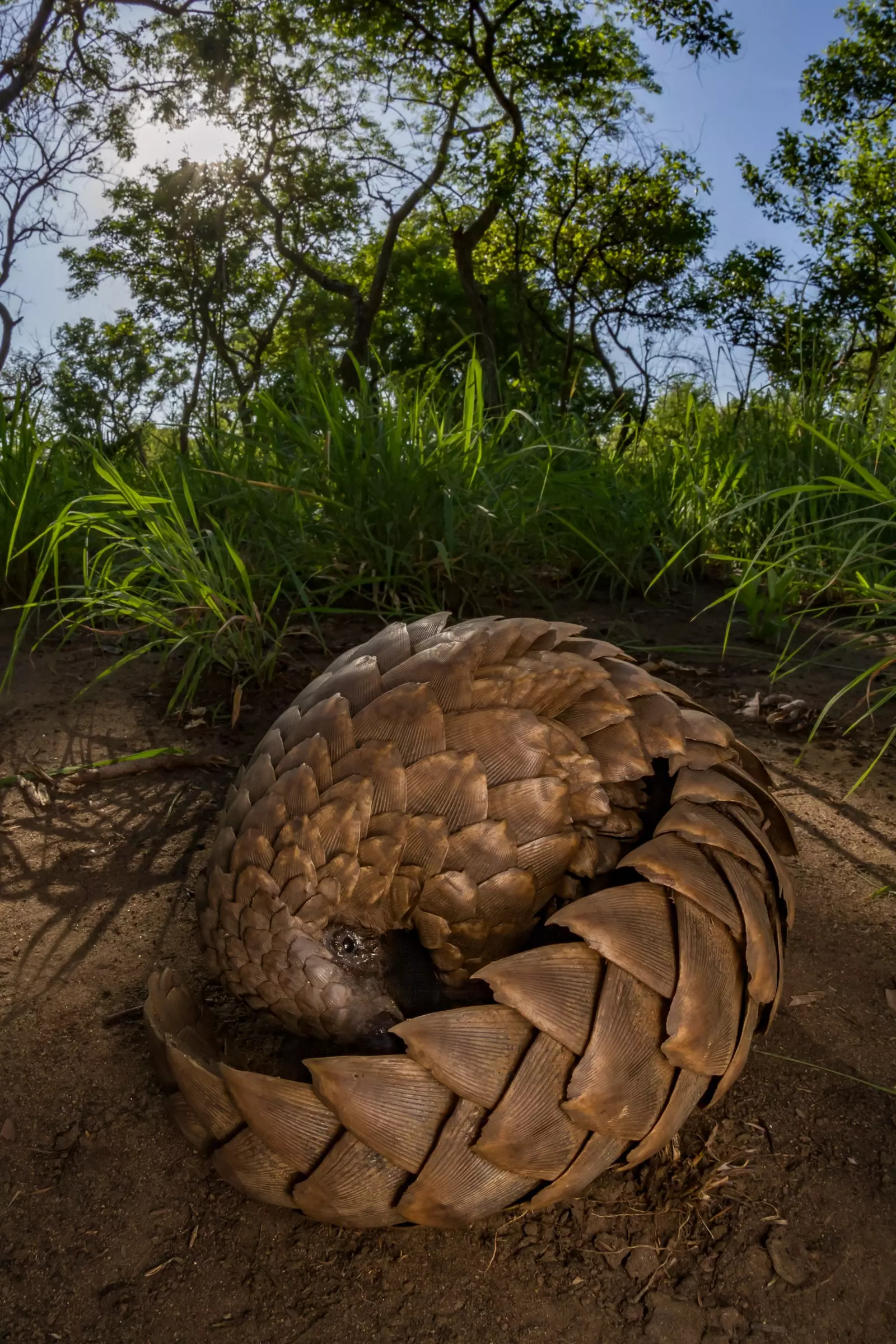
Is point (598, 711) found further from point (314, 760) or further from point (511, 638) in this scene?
point (314, 760)

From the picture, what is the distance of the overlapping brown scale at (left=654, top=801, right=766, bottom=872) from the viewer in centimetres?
107

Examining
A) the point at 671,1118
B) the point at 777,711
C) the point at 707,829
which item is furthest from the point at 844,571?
the point at 671,1118

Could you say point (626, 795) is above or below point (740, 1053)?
above

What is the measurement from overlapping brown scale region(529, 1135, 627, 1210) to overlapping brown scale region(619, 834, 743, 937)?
263mm

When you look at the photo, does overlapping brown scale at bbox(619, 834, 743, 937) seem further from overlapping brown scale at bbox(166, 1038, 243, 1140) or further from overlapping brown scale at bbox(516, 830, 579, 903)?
overlapping brown scale at bbox(166, 1038, 243, 1140)

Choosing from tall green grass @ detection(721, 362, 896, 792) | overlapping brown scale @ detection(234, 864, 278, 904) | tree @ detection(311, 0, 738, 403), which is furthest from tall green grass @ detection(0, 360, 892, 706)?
tree @ detection(311, 0, 738, 403)

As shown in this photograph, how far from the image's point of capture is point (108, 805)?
73.0 inches

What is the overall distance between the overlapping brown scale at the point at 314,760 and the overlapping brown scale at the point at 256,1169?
0.38 metres

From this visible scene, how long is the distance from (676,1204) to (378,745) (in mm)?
629

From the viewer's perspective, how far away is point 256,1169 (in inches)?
38.0

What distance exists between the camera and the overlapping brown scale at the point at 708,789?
1114mm

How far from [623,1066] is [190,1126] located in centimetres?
49

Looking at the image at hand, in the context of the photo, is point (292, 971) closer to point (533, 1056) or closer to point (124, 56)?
point (533, 1056)

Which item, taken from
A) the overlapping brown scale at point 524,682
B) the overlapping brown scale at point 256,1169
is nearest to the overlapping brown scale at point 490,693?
the overlapping brown scale at point 524,682
